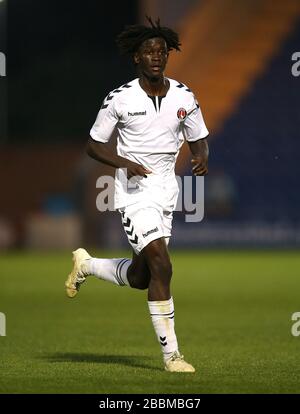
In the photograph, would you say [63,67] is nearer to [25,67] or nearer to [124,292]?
[25,67]

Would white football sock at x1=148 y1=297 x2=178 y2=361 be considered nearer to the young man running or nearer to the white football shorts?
the young man running

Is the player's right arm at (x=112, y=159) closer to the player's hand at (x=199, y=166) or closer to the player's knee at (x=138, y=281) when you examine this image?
the player's hand at (x=199, y=166)

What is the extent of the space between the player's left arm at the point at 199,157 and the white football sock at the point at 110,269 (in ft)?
3.46

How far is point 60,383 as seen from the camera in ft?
26.0

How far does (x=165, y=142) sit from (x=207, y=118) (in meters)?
24.5

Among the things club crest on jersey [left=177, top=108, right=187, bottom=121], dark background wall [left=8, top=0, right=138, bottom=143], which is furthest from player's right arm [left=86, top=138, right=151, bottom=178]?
dark background wall [left=8, top=0, right=138, bottom=143]

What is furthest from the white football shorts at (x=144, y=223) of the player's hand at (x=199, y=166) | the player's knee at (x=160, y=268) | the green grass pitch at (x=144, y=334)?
A: the green grass pitch at (x=144, y=334)

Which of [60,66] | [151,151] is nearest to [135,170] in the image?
[151,151]

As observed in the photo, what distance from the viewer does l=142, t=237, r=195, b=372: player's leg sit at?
8555mm

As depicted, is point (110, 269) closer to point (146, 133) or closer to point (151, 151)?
point (151, 151)

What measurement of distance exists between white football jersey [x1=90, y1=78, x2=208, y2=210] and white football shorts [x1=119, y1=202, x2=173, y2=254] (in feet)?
0.19

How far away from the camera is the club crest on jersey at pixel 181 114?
29.2 ft

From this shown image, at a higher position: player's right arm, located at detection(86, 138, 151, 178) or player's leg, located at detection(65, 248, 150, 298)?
player's right arm, located at detection(86, 138, 151, 178)

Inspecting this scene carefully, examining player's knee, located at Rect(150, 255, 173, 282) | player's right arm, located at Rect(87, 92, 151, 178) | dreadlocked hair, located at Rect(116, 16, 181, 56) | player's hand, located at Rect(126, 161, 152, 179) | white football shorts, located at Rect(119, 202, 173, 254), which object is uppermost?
dreadlocked hair, located at Rect(116, 16, 181, 56)
